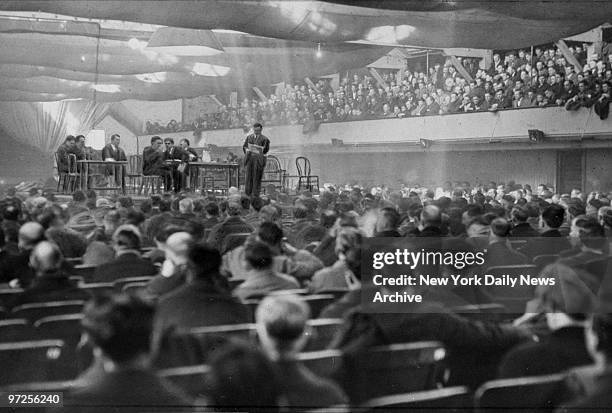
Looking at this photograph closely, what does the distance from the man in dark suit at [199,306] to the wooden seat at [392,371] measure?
46 centimetres

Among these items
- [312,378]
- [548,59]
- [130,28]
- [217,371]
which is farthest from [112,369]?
[548,59]

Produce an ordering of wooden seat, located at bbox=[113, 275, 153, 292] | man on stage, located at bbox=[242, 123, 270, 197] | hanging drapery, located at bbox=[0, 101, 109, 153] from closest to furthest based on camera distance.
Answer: wooden seat, located at bbox=[113, 275, 153, 292] → hanging drapery, located at bbox=[0, 101, 109, 153] → man on stage, located at bbox=[242, 123, 270, 197]

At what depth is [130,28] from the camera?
11.5 ft

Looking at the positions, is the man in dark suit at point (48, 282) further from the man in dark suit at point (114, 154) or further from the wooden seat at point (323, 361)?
the wooden seat at point (323, 361)

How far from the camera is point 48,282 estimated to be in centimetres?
323

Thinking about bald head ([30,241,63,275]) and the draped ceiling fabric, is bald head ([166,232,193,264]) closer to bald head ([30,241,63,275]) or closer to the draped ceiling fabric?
bald head ([30,241,63,275])

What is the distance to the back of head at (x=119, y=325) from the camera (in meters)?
3.03

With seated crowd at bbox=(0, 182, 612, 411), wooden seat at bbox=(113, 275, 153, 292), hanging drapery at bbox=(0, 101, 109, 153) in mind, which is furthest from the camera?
hanging drapery at bbox=(0, 101, 109, 153)

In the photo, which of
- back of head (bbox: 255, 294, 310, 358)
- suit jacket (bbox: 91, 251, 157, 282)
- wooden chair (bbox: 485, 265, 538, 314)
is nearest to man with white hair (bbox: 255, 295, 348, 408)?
back of head (bbox: 255, 294, 310, 358)

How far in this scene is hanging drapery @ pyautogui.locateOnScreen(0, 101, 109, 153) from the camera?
362 centimetres

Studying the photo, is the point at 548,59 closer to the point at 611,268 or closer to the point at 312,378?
the point at 611,268

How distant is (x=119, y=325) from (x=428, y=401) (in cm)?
117

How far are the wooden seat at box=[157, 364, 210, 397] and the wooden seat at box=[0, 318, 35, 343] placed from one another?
547 millimetres

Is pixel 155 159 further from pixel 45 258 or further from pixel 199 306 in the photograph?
pixel 199 306
